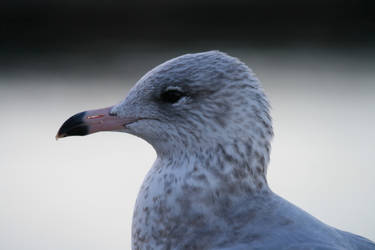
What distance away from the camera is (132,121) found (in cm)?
232

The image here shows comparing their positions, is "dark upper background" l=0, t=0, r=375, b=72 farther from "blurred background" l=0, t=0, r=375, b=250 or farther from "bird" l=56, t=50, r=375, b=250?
"bird" l=56, t=50, r=375, b=250

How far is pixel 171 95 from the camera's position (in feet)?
7.47

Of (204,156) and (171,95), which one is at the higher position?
(171,95)

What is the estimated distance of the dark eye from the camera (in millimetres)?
2264

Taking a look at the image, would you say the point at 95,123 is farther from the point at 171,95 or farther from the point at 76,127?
the point at 171,95

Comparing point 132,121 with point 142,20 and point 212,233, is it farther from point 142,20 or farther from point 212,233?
point 142,20

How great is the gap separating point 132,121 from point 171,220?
1.29ft

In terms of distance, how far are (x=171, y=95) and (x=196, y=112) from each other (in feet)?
0.36

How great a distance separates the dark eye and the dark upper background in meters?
8.16

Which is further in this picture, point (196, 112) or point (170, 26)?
point (170, 26)

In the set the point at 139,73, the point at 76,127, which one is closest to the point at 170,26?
the point at 139,73

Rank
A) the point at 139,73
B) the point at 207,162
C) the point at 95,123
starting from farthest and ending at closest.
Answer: the point at 139,73, the point at 95,123, the point at 207,162

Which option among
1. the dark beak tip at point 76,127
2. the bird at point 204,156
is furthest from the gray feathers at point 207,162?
the dark beak tip at point 76,127

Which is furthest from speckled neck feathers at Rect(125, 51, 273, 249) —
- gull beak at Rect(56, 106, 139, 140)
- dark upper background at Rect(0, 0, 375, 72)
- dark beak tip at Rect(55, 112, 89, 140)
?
dark upper background at Rect(0, 0, 375, 72)
